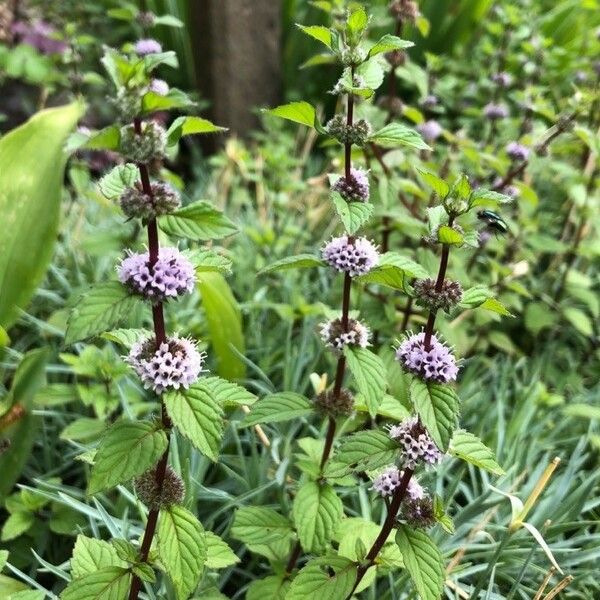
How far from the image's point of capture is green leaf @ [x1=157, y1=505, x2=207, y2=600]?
98cm

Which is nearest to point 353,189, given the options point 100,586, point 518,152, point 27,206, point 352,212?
point 352,212

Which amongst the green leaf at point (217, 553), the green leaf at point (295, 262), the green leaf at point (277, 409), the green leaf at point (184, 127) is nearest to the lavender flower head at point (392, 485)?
the green leaf at point (277, 409)

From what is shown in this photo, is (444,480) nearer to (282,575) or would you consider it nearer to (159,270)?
(282,575)

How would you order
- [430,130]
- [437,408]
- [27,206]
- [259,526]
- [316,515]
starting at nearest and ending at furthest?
[437,408], [316,515], [259,526], [27,206], [430,130]

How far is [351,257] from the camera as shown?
117 cm

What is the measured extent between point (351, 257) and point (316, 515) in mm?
469

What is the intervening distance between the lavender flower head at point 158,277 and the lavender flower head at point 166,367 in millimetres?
89

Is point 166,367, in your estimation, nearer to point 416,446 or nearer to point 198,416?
point 198,416

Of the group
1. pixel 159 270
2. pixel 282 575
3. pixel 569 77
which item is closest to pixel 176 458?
pixel 282 575

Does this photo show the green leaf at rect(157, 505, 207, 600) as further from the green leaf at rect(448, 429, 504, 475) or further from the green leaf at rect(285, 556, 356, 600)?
the green leaf at rect(448, 429, 504, 475)

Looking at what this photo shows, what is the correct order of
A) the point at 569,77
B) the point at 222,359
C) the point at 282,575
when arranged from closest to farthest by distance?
1. the point at 282,575
2. the point at 222,359
3. the point at 569,77

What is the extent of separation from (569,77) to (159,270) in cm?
325

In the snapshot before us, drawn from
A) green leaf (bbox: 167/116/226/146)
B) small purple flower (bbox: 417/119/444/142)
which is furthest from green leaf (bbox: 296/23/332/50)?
small purple flower (bbox: 417/119/444/142)

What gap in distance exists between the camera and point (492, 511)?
160 cm
